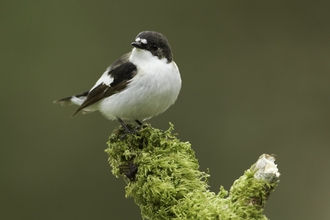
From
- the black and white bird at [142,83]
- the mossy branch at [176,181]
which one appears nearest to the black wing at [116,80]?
the black and white bird at [142,83]

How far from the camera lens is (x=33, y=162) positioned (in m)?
8.16

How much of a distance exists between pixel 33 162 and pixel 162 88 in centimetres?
463

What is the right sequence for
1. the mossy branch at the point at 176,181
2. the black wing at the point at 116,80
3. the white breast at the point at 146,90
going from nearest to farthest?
the mossy branch at the point at 176,181 < the white breast at the point at 146,90 < the black wing at the point at 116,80

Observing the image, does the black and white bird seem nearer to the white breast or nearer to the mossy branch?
the white breast

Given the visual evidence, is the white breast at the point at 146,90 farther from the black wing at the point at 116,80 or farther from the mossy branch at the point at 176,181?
the mossy branch at the point at 176,181

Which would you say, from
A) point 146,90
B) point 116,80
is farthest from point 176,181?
point 116,80

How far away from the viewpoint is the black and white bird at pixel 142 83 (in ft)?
13.4

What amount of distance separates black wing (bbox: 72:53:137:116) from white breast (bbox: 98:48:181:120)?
41mm

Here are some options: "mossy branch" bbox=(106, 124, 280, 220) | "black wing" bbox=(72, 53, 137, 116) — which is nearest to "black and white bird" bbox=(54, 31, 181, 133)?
"black wing" bbox=(72, 53, 137, 116)

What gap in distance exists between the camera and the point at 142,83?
13.4 feet

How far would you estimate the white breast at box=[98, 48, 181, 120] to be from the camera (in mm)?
4066

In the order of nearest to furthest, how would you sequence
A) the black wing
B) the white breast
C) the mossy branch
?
the mossy branch → the white breast → the black wing

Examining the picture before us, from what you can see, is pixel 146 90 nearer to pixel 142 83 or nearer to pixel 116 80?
pixel 142 83

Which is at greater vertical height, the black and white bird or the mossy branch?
the black and white bird
